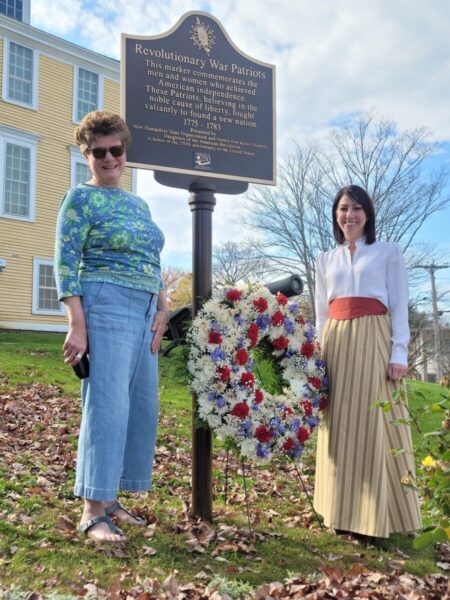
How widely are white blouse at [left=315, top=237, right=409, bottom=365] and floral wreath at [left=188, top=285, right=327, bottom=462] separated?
0.41 metres

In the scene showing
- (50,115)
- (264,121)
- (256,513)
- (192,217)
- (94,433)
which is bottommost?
(256,513)

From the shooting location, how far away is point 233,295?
3889 mm

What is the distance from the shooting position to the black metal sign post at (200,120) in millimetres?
3932

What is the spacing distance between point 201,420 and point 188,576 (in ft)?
3.16

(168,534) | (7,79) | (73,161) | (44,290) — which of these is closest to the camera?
(168,534)

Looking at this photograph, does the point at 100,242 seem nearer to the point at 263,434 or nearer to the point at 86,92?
the point at 263,434

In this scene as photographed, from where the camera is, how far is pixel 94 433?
129 inches

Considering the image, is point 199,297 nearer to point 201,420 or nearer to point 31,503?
point 201,420

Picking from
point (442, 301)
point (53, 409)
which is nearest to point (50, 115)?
point (53, 409)

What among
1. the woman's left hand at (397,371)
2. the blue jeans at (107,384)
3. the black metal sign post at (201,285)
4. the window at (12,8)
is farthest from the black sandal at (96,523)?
the window at (12,8)

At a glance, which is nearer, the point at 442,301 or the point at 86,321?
the point at 86,321

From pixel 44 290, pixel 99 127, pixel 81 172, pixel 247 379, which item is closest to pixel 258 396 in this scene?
pixel 247 379

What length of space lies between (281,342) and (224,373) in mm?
562

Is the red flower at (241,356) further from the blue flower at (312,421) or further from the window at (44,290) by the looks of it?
the window at (44,290)
